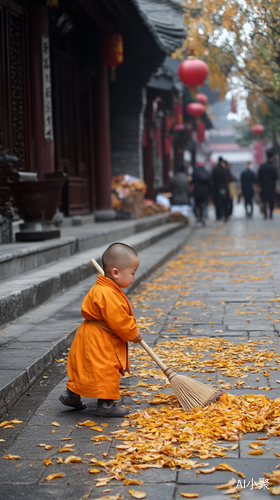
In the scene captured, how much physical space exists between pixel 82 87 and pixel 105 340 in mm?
9768

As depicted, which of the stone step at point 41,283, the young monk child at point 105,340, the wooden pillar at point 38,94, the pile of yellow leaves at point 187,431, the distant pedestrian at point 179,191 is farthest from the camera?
the distant pedestrian at point 179,191

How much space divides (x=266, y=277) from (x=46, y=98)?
3.91 metres

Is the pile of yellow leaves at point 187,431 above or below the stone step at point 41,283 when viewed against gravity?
below

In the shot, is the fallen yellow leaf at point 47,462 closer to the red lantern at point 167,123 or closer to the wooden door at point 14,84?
the wooden door at point 14,84

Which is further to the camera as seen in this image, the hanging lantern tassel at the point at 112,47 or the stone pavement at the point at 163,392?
the hanging lantern tassel at the point at 112,47

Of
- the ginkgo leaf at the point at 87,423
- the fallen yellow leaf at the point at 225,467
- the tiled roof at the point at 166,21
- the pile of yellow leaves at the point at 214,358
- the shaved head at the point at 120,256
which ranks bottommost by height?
the ginkgo leaf at the point at 87,423

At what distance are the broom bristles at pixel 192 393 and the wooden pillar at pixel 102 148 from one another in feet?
30.1

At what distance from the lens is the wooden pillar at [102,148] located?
1191cm

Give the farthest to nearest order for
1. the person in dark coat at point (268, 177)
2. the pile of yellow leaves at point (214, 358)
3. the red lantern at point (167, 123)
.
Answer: the red lantern at point (167, 123), the person in dark coat at point (268, 177), the pile of yellow leaves at point (214, 358)

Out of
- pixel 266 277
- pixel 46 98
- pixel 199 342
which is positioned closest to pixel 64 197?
pixel 46 98

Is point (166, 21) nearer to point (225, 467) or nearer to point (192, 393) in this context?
point (192, 393)

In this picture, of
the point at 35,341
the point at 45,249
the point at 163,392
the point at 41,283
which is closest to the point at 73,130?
the point at 45,249

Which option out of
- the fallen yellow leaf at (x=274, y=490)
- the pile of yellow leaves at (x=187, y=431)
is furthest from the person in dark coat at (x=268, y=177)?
the fallen yellow leaf at (x=274, y=490)

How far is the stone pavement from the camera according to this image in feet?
8.11
